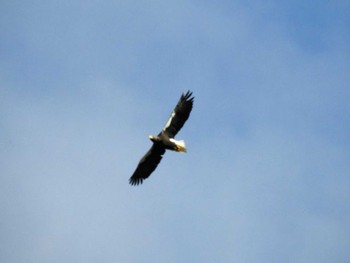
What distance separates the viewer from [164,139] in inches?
1414

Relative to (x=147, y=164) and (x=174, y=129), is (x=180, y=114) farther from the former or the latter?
(x=147, y=164)

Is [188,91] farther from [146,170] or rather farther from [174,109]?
[146,170]

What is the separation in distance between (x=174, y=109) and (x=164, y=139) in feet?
5.58

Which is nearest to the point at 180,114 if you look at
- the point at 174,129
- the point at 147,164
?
the point at 174,129

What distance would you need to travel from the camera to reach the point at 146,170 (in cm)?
3791

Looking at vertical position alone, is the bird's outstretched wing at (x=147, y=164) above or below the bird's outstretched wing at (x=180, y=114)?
below

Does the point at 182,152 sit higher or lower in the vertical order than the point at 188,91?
lower

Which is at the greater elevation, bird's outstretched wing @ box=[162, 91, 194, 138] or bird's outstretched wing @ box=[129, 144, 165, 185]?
bird's outstretched wing @ box=[162, 91, 194, 138]

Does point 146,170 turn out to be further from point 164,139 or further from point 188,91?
point 188,91

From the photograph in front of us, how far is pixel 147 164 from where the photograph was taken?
37625 mm

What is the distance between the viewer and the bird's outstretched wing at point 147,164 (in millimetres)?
36812

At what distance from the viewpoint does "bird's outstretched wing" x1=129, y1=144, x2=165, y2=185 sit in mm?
36812

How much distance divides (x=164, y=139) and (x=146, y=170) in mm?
2868

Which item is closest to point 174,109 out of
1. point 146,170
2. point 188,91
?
point 188,91
